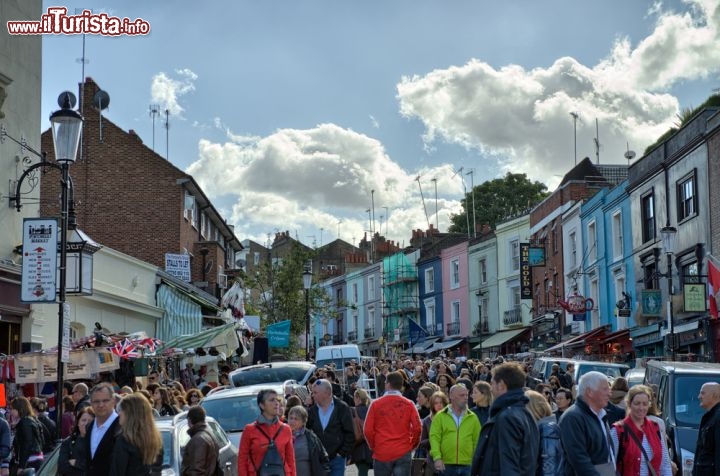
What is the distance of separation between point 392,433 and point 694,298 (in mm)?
20001

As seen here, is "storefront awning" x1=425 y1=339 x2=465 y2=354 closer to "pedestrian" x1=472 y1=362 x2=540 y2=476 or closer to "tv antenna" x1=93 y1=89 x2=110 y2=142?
"tv antenna" x1=93 y1=89 x2=110 y2=142

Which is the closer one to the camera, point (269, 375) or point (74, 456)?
→ point (74, 456)

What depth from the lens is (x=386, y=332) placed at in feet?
265

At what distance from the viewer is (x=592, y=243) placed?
148ft

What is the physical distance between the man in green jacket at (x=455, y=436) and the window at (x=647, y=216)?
87.6 feet

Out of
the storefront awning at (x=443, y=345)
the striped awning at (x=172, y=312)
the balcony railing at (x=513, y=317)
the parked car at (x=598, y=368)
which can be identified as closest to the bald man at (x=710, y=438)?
the parked car at (x=598, y=368)

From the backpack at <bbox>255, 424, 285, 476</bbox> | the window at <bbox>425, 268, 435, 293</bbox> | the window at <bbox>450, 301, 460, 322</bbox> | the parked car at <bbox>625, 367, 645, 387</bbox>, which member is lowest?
the backpack at <bbox>255, 424, 285, 476</bbox>

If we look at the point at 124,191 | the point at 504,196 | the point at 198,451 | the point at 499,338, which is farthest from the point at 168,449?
the point at 504,196

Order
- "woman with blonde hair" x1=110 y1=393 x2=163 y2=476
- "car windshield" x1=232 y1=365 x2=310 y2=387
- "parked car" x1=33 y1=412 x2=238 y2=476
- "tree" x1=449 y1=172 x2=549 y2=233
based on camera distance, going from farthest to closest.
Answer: "tree" x1=449 y1=172 x2=549 y2=233 → "car windshield" x1=232 y1=365 x2=310 y2=387 → "parked car" x1=33 y1=412 x2=238 y2=476 → "woman with blonde hair" x1=110 y1=393 x2=163 y2=476

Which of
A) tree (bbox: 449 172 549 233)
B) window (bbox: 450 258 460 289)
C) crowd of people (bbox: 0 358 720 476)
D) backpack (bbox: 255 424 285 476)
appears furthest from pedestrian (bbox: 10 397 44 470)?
tree (bbox: 449 172 549 233)

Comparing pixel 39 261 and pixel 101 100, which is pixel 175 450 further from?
pixel 101 100

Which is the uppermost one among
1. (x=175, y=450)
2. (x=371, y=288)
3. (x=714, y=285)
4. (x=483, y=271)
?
(x=371, y=288)

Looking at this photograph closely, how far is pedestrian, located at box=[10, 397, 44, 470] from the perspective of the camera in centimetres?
1438

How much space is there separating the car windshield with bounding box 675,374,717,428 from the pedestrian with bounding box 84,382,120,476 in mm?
7863
